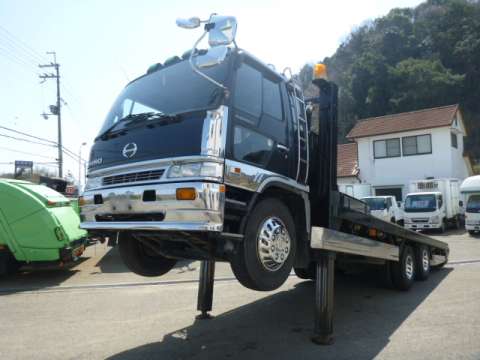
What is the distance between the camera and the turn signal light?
11.1ft

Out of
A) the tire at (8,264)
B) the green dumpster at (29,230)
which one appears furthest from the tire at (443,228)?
the tire at (8,264)

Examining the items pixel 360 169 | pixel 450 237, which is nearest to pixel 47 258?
pixel 450 237

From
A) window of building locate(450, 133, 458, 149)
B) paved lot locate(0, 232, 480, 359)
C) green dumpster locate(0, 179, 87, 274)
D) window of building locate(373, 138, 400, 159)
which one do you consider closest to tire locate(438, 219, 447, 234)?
window of building locate(373, 138, 400, 159)

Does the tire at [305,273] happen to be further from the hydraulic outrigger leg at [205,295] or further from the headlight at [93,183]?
the headlight at [93,183]

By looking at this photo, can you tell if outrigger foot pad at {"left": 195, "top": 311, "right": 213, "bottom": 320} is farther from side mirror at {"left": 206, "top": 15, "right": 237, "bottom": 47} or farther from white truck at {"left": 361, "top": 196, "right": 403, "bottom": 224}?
white truck at {"left": 361, "top": 196, "right": 403, "bottom": 224}

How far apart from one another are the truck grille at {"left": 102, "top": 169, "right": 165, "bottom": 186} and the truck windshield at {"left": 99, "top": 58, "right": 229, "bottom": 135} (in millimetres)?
559

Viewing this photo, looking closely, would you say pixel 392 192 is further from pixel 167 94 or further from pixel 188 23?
pixel 188 23

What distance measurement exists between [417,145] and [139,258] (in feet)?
75.4

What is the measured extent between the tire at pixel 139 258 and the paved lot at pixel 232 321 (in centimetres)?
86

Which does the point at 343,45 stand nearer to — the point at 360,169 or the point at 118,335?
the point at 360,169

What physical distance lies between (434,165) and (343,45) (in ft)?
144

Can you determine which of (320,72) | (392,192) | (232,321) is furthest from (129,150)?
(392,192)

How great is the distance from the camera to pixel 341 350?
14.8 ft

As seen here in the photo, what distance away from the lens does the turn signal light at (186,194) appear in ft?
11.1
